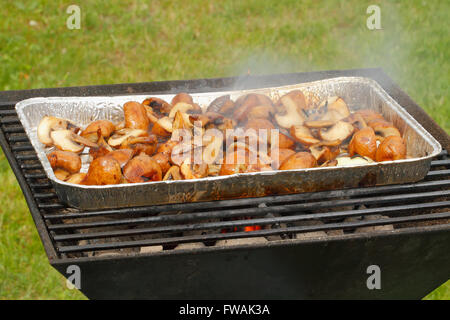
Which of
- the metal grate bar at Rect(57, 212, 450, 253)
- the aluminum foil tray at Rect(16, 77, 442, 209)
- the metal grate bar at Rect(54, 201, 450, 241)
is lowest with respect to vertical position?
the metal grate bar at Rect(57, 212, 450, 253)

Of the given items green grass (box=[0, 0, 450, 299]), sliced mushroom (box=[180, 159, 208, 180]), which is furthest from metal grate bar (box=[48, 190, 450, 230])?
green grass (box=[0, 0, 450, 299])

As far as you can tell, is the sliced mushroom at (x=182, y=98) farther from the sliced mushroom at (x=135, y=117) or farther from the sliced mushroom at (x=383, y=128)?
the sliced mushroom at (x=383, y=128)

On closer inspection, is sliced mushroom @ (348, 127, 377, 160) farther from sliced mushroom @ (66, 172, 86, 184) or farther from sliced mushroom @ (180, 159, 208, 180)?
sliced mushroom @ (66, 172, 86, 184)

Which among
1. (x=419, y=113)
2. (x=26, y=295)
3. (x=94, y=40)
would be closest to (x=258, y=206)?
(x=419, y=113)

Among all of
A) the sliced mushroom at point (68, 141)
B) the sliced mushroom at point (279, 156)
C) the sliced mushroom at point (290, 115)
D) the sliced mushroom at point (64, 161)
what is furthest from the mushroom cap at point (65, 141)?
the sliced mushroom at point (290, 115)

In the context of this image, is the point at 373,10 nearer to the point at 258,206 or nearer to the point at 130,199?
the point at 258,206

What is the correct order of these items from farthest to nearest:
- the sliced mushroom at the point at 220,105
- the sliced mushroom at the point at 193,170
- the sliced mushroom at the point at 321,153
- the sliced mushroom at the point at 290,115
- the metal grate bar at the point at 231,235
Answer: the sliced mushroom at the point at 220,105, the sliced mushroom at the point at 290,115, the sliced mushroom at the point at 321,153, the sliced mushroom at the point at 193,170, the metal grate bar at the point at 231,235
